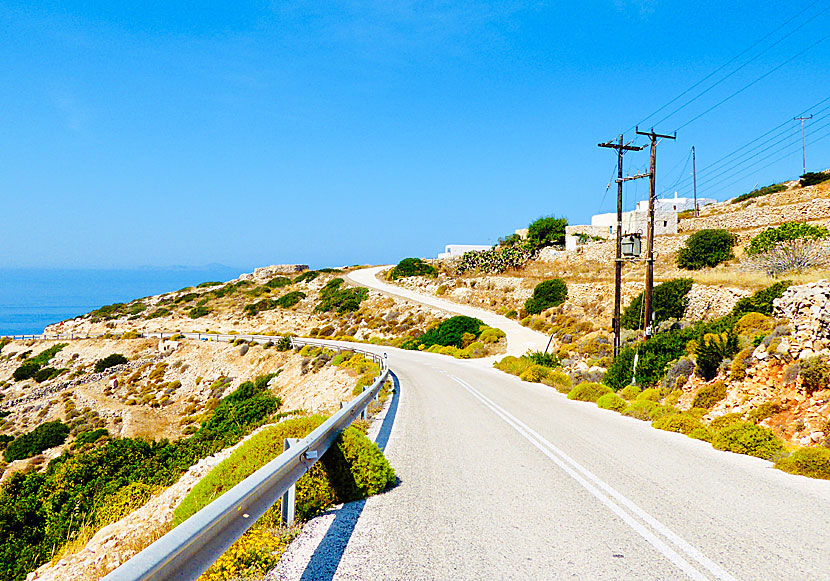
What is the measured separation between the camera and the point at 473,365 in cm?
3347

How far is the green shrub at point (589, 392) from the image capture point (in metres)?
17.9

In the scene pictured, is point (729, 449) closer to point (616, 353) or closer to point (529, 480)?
point (529, 480)

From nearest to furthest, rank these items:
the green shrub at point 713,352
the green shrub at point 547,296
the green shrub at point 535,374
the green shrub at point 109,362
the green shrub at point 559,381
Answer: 1. the green shrub at point 713,352
2. the green shrub at point 559,381
3. the green shrub at point 535,374
4. the green shrub at point 547,296
5. the green shrub at point 109,362

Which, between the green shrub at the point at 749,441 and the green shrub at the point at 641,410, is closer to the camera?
the green shrub at the point at 749,441

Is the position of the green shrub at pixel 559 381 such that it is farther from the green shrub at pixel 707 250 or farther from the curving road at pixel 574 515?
the green shrub at pixel 707 250

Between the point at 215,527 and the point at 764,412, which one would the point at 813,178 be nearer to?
the point at 764,412

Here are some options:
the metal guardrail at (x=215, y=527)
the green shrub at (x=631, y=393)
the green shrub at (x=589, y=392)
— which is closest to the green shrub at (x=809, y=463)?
the metal guardrail at (x=215, y=527)

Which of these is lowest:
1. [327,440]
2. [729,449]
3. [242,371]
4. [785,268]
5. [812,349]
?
[242,371]

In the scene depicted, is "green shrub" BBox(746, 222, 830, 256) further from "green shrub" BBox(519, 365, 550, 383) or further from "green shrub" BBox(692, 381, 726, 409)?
"green shrub" BBox(692, 381, 726, 409)

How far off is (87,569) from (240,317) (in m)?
71.4

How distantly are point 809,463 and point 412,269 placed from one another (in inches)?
2951

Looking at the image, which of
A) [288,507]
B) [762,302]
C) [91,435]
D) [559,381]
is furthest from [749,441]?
[91,435]

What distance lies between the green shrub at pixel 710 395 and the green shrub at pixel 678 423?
276cm

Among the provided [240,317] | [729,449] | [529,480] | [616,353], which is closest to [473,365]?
[616,353]
